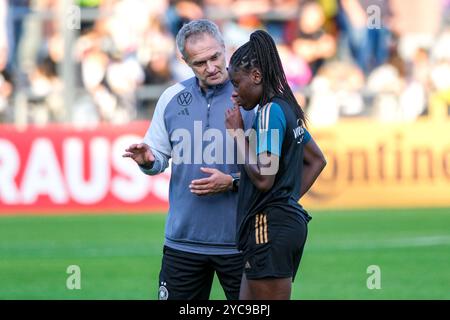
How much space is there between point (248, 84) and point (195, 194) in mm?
930

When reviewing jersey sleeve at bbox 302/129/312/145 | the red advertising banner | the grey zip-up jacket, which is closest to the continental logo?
the red advertising banner

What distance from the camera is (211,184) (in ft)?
22.1

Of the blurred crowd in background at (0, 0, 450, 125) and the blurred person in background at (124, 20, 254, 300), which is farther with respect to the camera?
the blurred crowd in background at (0, 0, 450, 125)

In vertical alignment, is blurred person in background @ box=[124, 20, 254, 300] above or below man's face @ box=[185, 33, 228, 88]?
below

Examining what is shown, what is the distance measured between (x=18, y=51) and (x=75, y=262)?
762 cm

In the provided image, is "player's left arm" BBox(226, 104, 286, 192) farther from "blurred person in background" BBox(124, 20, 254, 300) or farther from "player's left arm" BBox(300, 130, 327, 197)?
"blurred person in background" BBox(124, 20, 254, 300)

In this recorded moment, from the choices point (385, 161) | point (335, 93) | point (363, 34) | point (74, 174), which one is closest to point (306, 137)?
point (74, 174)

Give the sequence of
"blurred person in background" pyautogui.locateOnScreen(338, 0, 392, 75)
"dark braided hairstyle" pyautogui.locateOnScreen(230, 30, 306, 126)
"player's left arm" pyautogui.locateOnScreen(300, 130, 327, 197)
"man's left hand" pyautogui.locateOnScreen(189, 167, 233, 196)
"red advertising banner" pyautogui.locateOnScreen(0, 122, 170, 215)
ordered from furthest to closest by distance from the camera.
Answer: "blurred person in background" pyautogui.locateOnScreen(338, 0, 392, 75) < "red advertising banner" pyautogui.locateOnScreen(0, 122, 170, 215) < "man's left hand" pyautogui.locateOnScreen(189, 167, 233, 196) < "player's left arm" pyautogui.locateOnScreen(300, 130, 327, 197) < "dark braided hairstyle" pyautogui.locateOnScreen(230, 30, 306, 126)

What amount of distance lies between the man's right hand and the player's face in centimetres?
88

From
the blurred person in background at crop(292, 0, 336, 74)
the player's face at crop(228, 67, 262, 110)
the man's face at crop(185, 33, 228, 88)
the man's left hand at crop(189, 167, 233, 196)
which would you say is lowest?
the man's left hand at crop(189, 167, 233, 196)

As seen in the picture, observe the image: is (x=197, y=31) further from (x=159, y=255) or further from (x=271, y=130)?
(x=159, y=255)

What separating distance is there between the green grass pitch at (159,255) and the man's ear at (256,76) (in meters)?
4.66

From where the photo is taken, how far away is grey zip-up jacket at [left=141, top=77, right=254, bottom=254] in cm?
695
